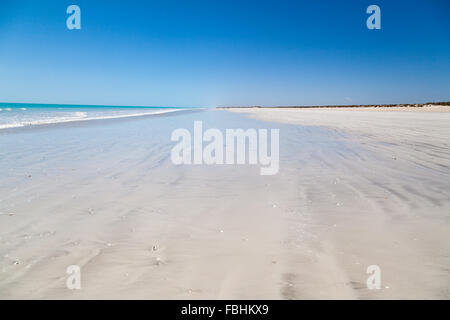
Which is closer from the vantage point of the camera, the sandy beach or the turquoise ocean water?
the sandy beach

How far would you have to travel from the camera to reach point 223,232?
126 inches

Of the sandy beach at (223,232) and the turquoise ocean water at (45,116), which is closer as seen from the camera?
the sandy beach at (223,232)

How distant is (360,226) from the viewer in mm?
3328

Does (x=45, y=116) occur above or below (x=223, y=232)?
above

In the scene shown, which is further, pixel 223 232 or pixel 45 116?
pixel 45 116

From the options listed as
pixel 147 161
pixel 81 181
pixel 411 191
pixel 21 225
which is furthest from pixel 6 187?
pixel 411 191

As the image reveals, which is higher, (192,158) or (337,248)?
(192,158)

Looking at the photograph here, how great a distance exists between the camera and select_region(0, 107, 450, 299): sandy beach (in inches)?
88.0

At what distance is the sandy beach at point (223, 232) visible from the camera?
2.23 meters

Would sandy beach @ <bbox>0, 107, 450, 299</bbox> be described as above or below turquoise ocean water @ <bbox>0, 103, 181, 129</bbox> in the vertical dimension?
below

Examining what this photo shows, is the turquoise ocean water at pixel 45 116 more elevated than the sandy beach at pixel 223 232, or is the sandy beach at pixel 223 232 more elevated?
the turquoise ocean water at pixel 45 116
